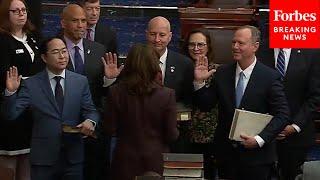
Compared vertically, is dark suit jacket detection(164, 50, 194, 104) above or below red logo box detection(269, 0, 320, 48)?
below

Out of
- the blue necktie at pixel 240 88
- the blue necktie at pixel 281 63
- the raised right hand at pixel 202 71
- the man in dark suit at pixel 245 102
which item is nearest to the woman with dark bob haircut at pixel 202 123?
the raised right hand at pixel 202 71

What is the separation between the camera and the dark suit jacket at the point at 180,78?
6793mm

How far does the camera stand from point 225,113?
6.57m

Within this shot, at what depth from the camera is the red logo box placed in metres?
6.65

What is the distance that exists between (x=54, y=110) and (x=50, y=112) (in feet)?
0.11

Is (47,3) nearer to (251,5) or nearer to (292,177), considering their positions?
(251,5)

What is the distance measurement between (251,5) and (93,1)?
2.81 meters

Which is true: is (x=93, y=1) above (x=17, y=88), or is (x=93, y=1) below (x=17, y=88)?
above

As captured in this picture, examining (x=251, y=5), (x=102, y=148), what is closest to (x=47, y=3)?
(x=251, y=5)

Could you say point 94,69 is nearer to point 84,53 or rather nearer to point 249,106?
point 84,53

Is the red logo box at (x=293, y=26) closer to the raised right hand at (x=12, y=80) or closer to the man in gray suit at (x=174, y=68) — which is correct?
the man in gray suit at (x=174, y=68)

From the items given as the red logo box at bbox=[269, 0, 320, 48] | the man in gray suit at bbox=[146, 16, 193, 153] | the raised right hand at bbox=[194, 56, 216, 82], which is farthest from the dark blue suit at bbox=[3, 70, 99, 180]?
the red logo box at bbox=[269, 0, 320, 48]

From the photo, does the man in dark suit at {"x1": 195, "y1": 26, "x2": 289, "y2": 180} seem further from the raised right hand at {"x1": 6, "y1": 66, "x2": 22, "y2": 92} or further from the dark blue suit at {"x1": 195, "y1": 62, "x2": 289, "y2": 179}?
the raised right hand at {"x1": 6, "y1": 66, "x2": 22, "y2": 92}

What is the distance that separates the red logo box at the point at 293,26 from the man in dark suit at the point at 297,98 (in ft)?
1.44
